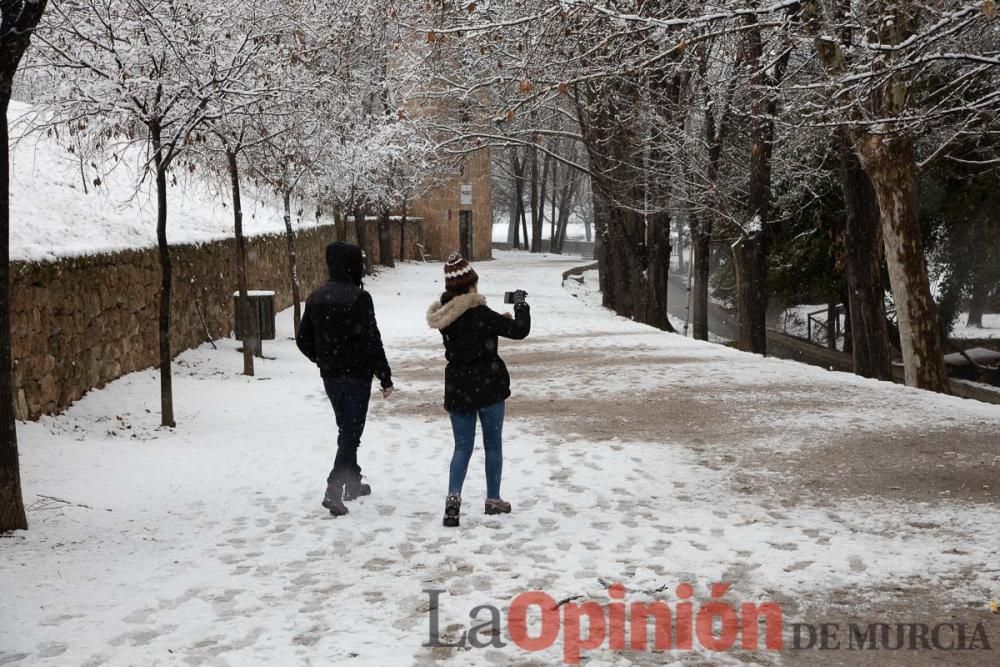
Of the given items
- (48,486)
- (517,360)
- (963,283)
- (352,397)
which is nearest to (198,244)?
(517,360)

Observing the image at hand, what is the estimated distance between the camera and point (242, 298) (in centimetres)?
1466

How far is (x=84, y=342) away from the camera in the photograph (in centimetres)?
1059

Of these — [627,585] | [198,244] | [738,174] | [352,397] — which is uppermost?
[738,174]

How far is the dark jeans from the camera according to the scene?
276 inches

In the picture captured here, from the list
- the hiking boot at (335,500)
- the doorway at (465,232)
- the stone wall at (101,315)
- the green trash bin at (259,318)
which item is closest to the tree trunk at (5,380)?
the hiking boot at (335,500)

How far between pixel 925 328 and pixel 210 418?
883cm

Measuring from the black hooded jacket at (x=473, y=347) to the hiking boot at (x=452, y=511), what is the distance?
60 cm

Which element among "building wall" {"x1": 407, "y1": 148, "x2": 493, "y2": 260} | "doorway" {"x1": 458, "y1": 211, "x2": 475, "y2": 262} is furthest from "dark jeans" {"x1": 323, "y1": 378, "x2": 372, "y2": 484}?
"doorway" {"x1": 458, "y1": 211, "x2": 475, "y2": 262}

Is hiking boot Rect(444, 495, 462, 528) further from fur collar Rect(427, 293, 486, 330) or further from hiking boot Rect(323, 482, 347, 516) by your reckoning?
fur collar Rect(427, 293, 486, 330)

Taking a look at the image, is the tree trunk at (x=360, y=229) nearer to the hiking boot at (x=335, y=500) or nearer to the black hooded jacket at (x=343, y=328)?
the black hooded jacket at (x=343, y=328)

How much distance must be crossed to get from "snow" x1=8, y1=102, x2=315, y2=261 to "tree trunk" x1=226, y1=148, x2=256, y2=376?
0.55m

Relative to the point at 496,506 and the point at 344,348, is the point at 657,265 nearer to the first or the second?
the point at 496,506

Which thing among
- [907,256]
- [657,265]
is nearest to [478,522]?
[907,256]

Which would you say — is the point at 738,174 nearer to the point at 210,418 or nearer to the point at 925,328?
the point at 925,328
